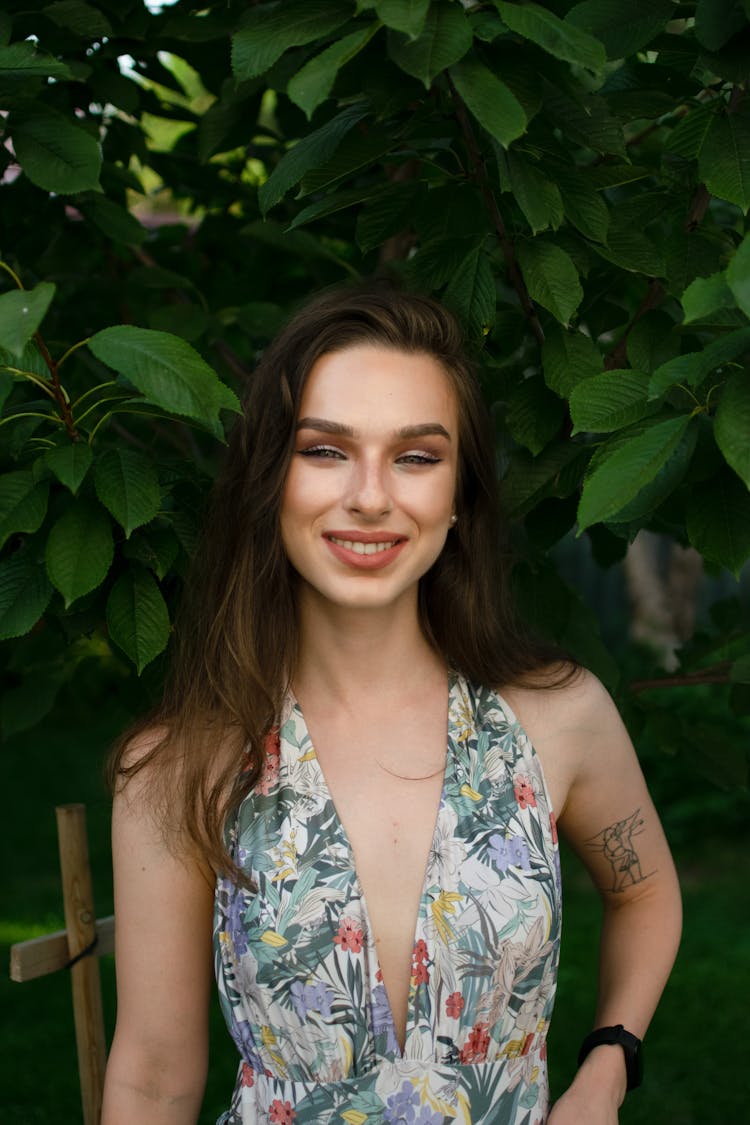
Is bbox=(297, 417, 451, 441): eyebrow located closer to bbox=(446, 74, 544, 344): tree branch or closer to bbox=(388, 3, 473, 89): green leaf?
bbox=(446, 74, 544, 344): tree branch

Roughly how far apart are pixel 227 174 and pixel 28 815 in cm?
438

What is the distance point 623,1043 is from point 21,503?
1.18m

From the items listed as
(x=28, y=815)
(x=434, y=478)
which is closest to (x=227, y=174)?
(x=434, y=478)

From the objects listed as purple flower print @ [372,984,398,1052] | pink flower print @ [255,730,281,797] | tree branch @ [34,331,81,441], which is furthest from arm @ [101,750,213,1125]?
tree branch @ [34,331,81,441]

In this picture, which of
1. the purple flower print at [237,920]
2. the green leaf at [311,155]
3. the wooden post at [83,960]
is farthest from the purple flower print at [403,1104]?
the green leaf at [311,155]

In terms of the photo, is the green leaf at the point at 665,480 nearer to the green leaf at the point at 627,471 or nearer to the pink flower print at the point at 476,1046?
the green leaf at the point at 627,471

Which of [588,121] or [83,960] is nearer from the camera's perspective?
[588,121]

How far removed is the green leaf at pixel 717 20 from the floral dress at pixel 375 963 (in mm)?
1026

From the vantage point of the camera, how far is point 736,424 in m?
1.46

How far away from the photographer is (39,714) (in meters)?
2.51

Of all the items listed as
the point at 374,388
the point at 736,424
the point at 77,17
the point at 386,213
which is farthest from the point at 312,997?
the point at 77,17

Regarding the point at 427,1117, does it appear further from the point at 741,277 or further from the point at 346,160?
the point at 346,160

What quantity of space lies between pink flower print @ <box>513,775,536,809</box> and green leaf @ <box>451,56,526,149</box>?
0.91 m

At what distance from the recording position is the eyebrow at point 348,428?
1.82 meters
